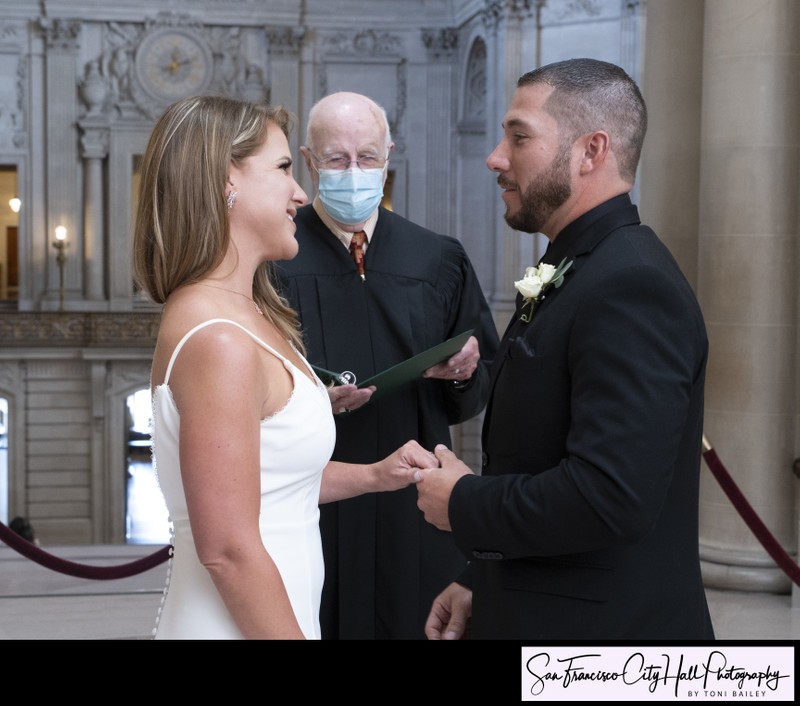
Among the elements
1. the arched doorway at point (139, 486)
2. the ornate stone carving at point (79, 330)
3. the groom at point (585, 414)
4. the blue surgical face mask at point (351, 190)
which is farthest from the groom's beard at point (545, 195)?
the arched doorway at point (139, 486)

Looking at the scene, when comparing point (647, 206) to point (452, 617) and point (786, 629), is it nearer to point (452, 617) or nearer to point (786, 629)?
point (786, 629)

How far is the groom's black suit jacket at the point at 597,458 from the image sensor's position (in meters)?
2.05

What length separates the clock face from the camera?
22953 mm

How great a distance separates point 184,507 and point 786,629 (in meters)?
3.96

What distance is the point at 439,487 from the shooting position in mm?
2334

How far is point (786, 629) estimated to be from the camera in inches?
211

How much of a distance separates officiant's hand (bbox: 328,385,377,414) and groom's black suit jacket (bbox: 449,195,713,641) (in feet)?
3.32

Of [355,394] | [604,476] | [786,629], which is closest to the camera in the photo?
[604,476]

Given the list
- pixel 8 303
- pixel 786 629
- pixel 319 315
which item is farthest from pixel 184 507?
pixel 8 303

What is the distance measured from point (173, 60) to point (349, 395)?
2093 cm

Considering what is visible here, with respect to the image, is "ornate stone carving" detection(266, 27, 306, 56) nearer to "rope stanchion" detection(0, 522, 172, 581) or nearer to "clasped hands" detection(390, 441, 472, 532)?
"rope stanchion" detection(0, 522, 172, 581)

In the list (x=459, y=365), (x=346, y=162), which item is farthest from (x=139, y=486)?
(x=459, y=365)

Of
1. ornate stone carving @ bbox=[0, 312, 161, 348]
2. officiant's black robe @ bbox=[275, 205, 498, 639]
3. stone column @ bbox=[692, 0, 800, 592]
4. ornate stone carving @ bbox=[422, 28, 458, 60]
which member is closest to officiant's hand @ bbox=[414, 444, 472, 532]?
officiant's black robe @ bbox=[275, 205, 498, 639]

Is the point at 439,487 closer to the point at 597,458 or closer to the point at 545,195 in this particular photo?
the point at 597,458
